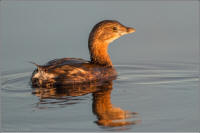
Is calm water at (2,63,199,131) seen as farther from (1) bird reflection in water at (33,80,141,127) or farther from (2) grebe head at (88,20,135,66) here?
(2) grebe head at (88,20,135,66)

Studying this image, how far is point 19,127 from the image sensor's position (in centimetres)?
777

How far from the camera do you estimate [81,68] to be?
10.7 m

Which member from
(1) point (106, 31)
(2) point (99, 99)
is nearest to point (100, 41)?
(1) point (106, 31)

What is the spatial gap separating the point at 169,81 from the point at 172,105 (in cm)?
211

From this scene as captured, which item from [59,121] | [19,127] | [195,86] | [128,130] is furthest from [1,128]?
[195,86]

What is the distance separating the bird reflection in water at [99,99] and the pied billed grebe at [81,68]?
0.20 meters

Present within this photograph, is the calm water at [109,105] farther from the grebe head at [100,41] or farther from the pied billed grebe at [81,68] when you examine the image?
the grebe head at [100,41]

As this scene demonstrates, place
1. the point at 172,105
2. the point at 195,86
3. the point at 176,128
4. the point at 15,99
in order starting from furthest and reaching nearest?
the point at 195,86 → the point at 15,99 → the point at 172,105 → the point at 176,128

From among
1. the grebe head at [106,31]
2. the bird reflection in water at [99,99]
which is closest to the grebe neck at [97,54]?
the grebe head at [106,31]

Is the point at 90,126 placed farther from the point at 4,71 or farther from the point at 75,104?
the point at 4,71

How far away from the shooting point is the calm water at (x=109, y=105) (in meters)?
7.83

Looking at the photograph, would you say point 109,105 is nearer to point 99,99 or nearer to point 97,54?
point 99,99

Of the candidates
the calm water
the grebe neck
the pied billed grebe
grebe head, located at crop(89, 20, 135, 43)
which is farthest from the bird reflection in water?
grebe head, located at crop(89, 20, 135, 43)

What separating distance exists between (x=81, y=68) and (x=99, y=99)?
150 centimetres
